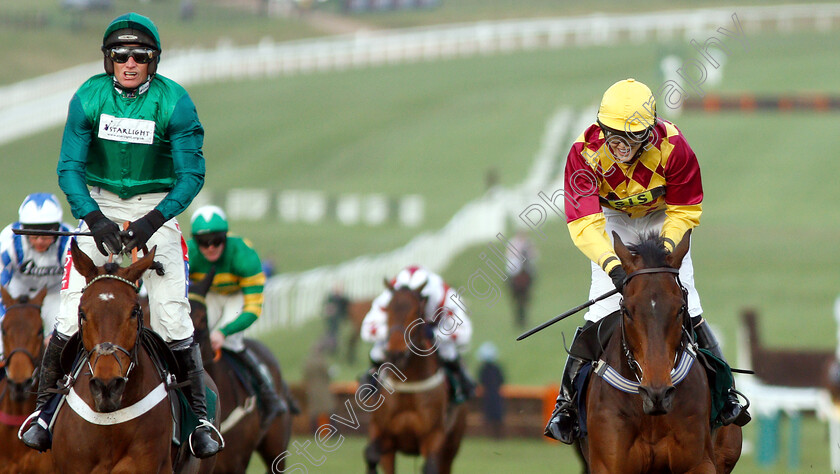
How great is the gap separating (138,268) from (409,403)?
16.8ft

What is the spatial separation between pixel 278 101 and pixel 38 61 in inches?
391

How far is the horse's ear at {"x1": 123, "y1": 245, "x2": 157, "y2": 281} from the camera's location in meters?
6.22

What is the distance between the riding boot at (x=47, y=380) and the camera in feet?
21.0

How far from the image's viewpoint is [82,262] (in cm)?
619

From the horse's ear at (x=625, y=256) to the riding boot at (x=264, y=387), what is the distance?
177 inches

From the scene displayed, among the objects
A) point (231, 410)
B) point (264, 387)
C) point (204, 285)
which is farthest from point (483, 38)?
point (204, 285)

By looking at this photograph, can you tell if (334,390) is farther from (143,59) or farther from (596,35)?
(596,35)

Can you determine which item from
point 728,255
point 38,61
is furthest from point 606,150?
point 38,61

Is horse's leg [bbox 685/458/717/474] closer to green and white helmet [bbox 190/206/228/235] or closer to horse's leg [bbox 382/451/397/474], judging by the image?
green and white helmet [bbox 190/206/228/235]

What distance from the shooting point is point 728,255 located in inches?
1171

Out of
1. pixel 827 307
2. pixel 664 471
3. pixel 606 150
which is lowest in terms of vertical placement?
pixel 827 307

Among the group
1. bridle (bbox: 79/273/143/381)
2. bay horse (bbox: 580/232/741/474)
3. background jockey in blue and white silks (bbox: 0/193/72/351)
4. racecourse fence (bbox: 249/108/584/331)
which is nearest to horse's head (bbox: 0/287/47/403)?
background jockey in blue and white silks (bbox: 0/193/72/351)

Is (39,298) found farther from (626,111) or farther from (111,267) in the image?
(626,111)

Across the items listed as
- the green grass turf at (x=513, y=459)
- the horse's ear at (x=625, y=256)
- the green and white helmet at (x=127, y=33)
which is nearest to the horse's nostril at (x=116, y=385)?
the green and white helmet at (x=127, y=33)
